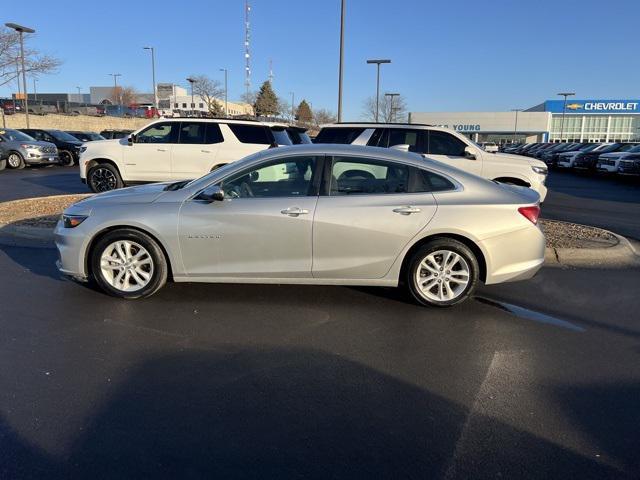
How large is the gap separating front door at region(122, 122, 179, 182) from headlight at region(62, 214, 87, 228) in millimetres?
6379

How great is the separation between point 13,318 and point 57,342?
84 centimetres

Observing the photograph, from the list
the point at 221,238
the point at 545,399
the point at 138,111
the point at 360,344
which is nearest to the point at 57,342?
the point at 221,238

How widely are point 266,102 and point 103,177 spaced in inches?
2972

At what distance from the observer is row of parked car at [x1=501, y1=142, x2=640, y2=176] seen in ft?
69.5

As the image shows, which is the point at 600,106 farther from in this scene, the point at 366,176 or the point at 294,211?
the point at 294,211

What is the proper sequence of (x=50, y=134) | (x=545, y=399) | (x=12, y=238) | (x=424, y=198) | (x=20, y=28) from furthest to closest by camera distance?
(x=20, y=28), (x=50, y=134), (x=12, y=238), (x=424, y=198), (x=545, y=399)

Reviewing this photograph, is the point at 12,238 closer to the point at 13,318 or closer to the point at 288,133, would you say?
the point at 13,318

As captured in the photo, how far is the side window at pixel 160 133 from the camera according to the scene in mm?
11539

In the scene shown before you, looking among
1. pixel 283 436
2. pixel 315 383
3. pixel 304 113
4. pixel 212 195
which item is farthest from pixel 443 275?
pixel 304 113

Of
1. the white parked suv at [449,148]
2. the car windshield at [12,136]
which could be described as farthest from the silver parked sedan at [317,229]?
the car windshield at [12,136]

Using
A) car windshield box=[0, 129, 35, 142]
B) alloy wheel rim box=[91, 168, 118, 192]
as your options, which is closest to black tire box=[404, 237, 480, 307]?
alloy wheel rim box=[91, 168, 118, 192]

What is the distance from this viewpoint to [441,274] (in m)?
5.05

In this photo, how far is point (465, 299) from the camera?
17.4 ft

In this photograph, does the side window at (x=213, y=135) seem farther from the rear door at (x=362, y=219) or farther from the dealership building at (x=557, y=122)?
the dealership building at (x=557, y=122)
